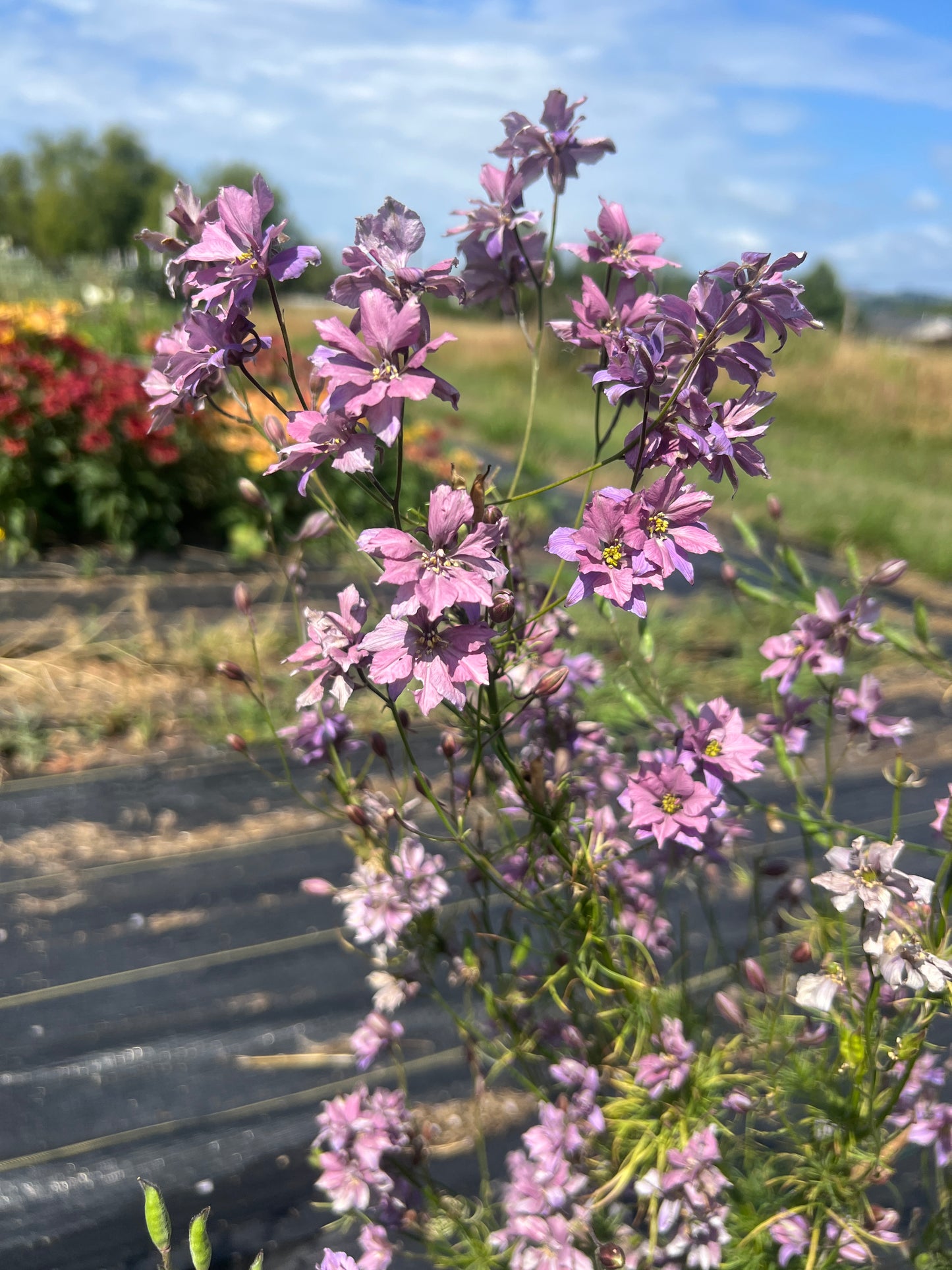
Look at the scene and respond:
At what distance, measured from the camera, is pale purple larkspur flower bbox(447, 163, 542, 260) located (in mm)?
1017

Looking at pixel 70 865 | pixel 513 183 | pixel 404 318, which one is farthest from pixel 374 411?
pixel 70 865

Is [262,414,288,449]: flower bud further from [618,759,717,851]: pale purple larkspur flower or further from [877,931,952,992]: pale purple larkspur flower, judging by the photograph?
[877,931,952,992]: pale purple larkspur flower

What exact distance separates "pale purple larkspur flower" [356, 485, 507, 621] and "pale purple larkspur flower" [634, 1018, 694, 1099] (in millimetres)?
645

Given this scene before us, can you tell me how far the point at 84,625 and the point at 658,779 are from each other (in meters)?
3.26

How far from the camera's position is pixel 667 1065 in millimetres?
1085

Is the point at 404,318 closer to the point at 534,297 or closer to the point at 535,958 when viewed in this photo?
the point at 534,297

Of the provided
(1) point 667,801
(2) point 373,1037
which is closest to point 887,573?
(1) point 667,801

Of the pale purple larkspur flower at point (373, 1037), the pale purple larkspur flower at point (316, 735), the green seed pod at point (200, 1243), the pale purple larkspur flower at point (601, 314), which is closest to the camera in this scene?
the green seed pod at point (200, 1243)

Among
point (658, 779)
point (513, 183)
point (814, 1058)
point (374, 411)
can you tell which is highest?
point (513, 183)

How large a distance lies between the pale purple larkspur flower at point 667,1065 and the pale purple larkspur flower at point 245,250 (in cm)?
93

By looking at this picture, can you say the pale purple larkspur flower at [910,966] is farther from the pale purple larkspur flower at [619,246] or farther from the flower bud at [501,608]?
the pale purple larkspur flower at [619,246]

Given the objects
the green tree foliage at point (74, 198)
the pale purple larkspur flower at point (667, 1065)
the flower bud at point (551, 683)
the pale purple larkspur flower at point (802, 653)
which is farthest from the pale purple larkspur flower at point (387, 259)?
the green tree foliage at point (74, 198)

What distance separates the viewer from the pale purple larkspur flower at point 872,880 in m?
0.82

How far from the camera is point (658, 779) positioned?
3.23 ft
